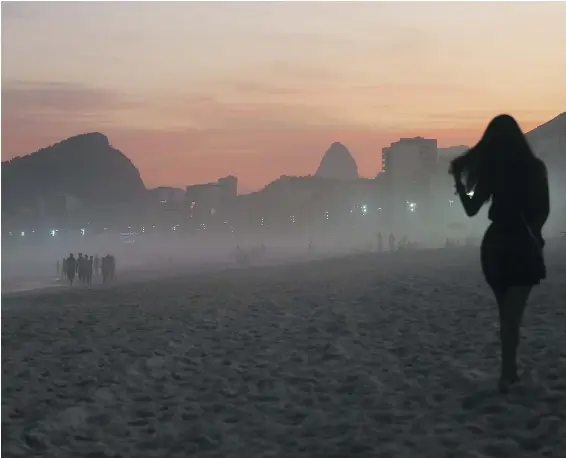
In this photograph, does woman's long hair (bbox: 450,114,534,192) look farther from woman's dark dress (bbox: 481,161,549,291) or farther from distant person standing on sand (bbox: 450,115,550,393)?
woman's dark dress (bbox: 481,161,549,291)

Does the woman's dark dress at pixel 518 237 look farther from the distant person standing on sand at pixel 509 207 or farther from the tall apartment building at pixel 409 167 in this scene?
the tall apartment building at pixel 409 167

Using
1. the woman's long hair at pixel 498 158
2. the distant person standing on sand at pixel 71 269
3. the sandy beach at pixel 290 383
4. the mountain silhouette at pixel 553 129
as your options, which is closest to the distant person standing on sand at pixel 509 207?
the woman's long hair at pixel 498 158

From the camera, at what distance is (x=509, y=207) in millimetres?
4625

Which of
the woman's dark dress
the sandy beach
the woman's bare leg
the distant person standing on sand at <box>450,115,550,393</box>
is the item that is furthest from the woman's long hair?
the sandy beach

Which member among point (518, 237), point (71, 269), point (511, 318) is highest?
point (518, 237)

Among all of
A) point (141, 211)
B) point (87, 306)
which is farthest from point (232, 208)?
point (87, 306)

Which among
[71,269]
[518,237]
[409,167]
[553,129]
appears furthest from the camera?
[409,167]

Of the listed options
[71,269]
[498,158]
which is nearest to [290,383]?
[498,158]

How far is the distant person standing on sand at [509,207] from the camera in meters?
4.53

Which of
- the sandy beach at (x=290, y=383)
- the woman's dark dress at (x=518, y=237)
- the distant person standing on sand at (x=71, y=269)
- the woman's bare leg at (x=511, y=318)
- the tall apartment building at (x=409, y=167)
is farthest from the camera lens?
the tall apartment building at (x=409, y=167)

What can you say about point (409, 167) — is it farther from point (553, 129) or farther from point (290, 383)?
point (290, 383)

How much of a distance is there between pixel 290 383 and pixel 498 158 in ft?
10.1

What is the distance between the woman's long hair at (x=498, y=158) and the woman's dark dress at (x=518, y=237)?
115 mm

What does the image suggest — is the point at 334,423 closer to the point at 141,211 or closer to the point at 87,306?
the point at 87,306
